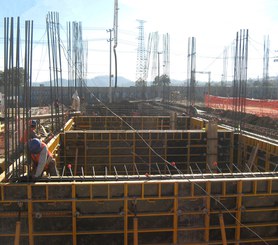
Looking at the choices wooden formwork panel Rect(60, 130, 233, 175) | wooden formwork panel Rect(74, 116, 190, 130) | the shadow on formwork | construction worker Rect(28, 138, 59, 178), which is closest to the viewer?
the shadow on formwork

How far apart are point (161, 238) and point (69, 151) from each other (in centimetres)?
666

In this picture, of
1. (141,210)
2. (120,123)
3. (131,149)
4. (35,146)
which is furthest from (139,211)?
(120,123)

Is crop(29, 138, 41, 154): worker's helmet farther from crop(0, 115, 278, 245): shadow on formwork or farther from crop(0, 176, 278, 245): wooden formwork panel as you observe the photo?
crop(0, 176, 278, 245): wooden formwork panel

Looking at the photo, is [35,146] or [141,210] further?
[35,146]

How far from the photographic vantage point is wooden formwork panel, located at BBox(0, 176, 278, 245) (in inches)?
247

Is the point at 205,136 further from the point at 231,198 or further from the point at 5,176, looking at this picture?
the point at 5,176

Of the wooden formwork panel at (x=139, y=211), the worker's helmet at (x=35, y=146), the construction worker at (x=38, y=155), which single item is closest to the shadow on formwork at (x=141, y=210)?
the wooden formwork panel at (x=139, y=211)

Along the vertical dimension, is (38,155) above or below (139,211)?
above

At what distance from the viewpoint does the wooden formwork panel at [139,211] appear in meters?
6.29

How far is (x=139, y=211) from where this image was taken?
652 cm

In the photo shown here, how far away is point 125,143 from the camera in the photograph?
41.3 ft

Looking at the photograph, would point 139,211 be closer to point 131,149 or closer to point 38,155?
point 38,155

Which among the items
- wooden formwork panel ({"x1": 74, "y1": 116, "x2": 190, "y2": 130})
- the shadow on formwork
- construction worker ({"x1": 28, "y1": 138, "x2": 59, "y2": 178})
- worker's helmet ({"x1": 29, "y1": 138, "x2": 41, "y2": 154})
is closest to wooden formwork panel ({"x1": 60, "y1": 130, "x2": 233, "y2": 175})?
construction worker ({"x1": 28, "y1": 138, "x2": 59, "y2": 178})

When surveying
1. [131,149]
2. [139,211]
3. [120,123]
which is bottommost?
[139,211]
